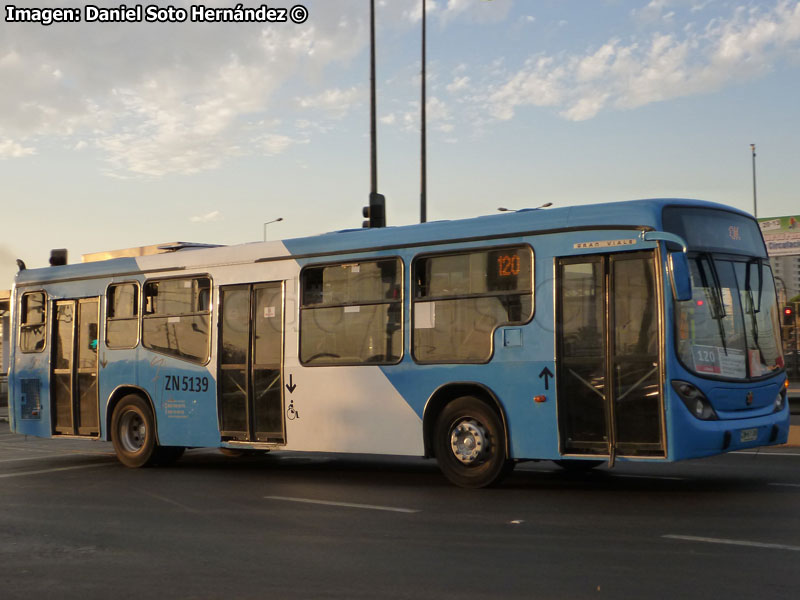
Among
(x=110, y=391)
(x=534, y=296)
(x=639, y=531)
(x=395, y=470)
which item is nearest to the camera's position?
(x=639, y=531)

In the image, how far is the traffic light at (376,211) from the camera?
19875 mm

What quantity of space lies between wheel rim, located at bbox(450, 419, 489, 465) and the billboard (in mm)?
46186

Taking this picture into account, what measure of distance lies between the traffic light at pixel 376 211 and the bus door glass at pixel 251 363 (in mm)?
5129

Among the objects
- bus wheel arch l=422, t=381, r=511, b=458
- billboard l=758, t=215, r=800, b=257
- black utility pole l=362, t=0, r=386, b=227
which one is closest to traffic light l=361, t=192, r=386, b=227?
black utility pole l=362, t=0, r=386, b=227

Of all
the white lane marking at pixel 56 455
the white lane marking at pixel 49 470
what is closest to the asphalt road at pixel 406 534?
the white lane marking at pixel 49 470

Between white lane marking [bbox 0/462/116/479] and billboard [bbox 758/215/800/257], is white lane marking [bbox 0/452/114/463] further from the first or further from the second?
billboard [bbox 758/215/800/257]

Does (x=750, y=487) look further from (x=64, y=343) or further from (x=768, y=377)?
(x=64, y=343)

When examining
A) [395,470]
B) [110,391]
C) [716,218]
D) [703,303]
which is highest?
[716,218]

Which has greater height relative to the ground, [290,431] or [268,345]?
[268,345]

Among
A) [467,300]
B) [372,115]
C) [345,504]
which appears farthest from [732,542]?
[372,115]

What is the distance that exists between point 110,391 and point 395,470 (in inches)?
178

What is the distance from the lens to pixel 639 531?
831cm

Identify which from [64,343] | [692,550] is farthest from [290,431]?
[692,550]

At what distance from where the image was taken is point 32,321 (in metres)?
16.7
